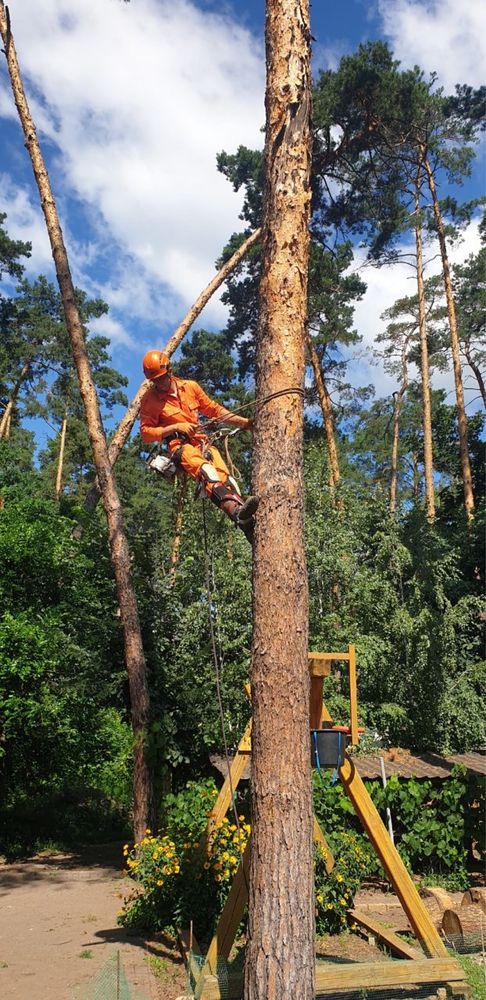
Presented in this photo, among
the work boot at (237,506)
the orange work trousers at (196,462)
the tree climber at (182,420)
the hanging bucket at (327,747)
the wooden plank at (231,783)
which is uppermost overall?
the tree climber at (182,420)

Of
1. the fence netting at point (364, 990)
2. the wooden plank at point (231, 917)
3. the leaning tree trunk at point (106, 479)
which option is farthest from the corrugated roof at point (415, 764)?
the wooden plank at point (231, 917)

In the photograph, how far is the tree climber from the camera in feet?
19.2

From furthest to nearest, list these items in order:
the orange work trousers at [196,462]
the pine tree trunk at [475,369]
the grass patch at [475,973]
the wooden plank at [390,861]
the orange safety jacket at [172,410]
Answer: the pine tree trunk at [475,369], the orange safety jacket at [172,410], the orange work trousers at [196,462], the grass patch at [475,973], the wooden plank at [390,861]

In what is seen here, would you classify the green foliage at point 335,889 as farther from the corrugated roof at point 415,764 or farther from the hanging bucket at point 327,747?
the hanging bucket at point 327,747

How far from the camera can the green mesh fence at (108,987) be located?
17.1 feet

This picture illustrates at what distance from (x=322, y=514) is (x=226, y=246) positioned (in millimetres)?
8491

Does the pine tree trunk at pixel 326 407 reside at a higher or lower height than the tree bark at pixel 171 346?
higher

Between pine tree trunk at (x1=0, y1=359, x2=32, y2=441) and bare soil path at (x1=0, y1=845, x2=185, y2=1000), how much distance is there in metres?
18.5

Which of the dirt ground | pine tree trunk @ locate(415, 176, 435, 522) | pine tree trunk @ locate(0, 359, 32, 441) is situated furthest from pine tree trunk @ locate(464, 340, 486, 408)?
the dirt ground

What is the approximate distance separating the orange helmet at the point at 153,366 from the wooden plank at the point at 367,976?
4.19 m

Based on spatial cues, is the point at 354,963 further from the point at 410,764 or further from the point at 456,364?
the point at 456,364

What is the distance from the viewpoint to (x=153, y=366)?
19.8 feet

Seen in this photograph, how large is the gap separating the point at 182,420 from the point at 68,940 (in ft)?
17.5

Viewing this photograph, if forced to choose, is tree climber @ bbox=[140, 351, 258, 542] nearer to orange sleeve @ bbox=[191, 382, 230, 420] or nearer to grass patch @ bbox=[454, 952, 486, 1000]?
orange sleeve @ bbox=[191, 382, 230, 420]
